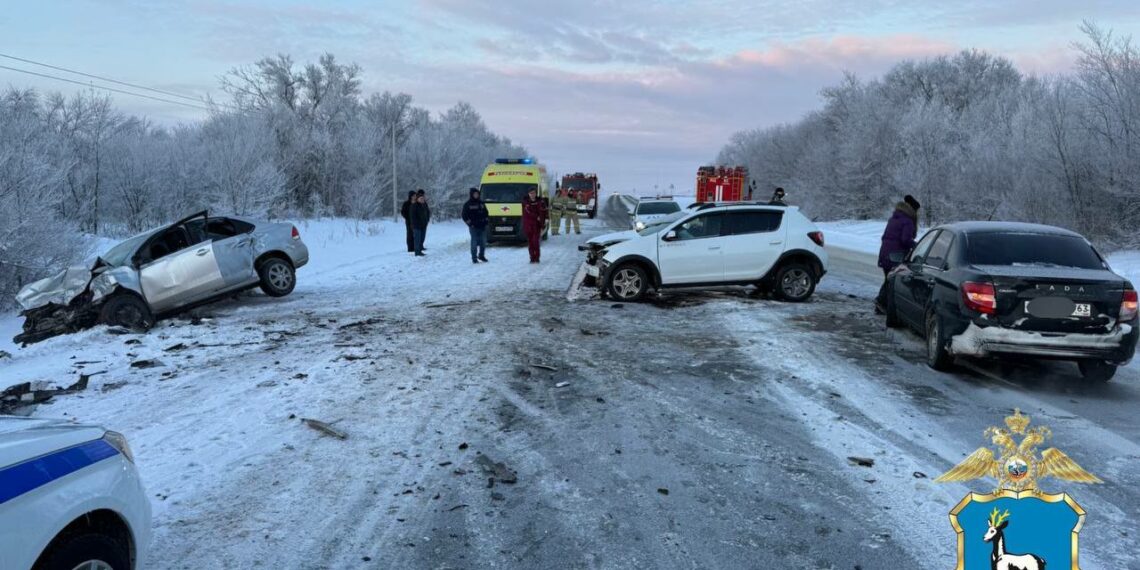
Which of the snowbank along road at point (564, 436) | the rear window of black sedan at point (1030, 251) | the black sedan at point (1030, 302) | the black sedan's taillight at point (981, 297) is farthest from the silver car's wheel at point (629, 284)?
the black sedan's taillight at point (981, 297)

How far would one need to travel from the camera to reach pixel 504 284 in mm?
13328

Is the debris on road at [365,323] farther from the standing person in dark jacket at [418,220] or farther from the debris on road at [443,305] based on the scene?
the standing person in dark jacket at [418,220]

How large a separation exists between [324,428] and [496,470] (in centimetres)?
161

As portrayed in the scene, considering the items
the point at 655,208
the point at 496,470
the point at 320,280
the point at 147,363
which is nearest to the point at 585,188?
the point at 655,208

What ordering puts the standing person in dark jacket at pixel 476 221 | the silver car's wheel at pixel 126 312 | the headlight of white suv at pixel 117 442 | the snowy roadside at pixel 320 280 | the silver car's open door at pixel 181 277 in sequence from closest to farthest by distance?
the headlight of white suv at pixel 117 442, the snowy roadside at pixel 320 280, the silver car's wheel at pixel 126 312, the silver car's open door at pixel 181 277, the standing person in dark jacket at pixel 476 221

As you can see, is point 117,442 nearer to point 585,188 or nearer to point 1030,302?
point 1030,302

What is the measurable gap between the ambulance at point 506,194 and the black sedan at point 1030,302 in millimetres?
16012

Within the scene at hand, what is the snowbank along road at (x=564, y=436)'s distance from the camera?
3.54 metres

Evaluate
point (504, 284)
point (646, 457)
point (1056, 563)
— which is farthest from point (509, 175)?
point (1056, 563)

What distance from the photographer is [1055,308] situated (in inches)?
237

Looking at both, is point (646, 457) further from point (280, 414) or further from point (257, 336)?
point (257, 336)

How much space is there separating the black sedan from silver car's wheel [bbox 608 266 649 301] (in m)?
4.90

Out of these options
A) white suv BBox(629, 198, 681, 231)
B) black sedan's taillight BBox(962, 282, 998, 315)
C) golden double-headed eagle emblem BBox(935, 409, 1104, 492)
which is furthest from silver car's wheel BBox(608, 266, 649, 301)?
white suv BBox(629, 198, 681, 231)

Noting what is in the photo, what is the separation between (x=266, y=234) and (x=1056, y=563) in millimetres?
12368
